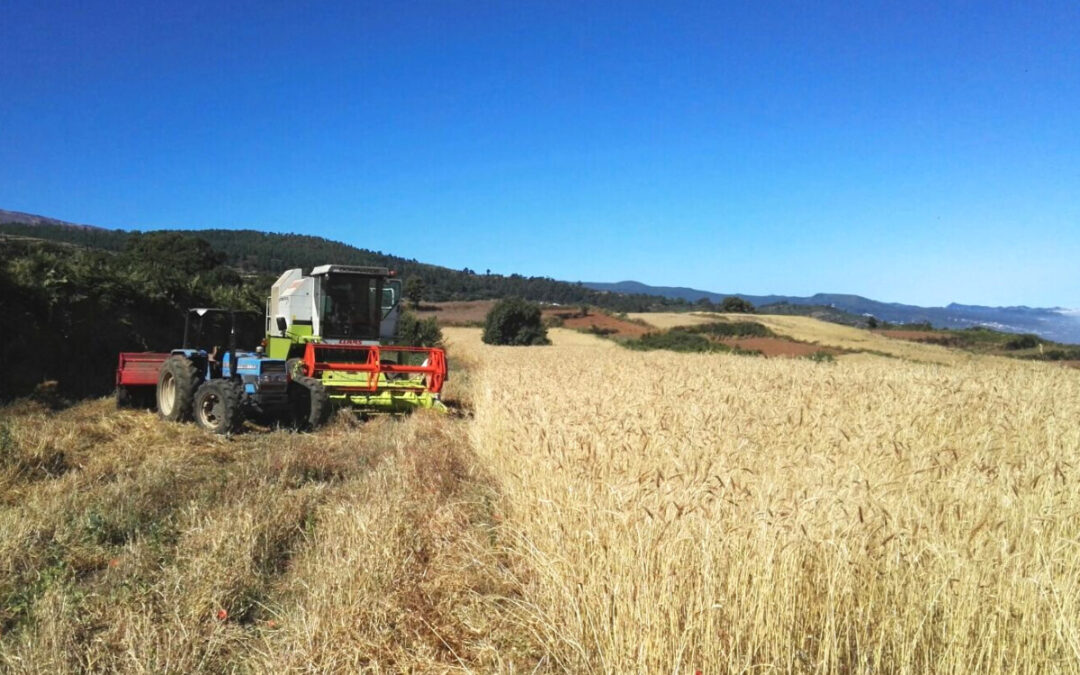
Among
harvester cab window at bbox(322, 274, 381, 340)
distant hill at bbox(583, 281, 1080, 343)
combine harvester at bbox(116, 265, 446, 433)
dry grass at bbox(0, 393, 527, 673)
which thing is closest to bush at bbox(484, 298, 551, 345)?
combine harvester at bbox(116, 265, 446, 433)

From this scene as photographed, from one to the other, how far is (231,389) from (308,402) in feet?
4.38

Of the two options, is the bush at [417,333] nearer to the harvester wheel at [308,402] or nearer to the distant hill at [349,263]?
the harvester wheel at [308,402]

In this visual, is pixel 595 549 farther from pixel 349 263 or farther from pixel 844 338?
pixel 349 263

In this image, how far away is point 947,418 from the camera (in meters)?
5.84

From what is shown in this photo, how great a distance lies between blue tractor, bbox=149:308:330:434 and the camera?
30.0 feet

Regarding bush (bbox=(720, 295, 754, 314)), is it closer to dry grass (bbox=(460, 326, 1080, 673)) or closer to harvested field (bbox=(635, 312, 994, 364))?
harvested field (bbox=(635, 312, 994, 364))

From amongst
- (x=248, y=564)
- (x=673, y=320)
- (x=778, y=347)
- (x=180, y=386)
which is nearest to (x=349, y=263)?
(x=673, y=320)

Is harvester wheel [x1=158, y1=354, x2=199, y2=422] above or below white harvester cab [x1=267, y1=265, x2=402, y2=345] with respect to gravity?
below

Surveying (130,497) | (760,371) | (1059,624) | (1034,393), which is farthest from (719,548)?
(760,371)

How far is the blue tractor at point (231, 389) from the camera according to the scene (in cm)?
915

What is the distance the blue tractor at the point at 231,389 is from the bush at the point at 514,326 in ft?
89.9

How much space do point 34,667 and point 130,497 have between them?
2766mm

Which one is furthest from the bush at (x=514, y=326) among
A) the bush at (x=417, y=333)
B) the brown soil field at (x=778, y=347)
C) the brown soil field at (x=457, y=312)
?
the brown soil field at (x=778, y=347)

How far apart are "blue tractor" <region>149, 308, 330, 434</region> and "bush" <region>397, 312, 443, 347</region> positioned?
13.5 m
